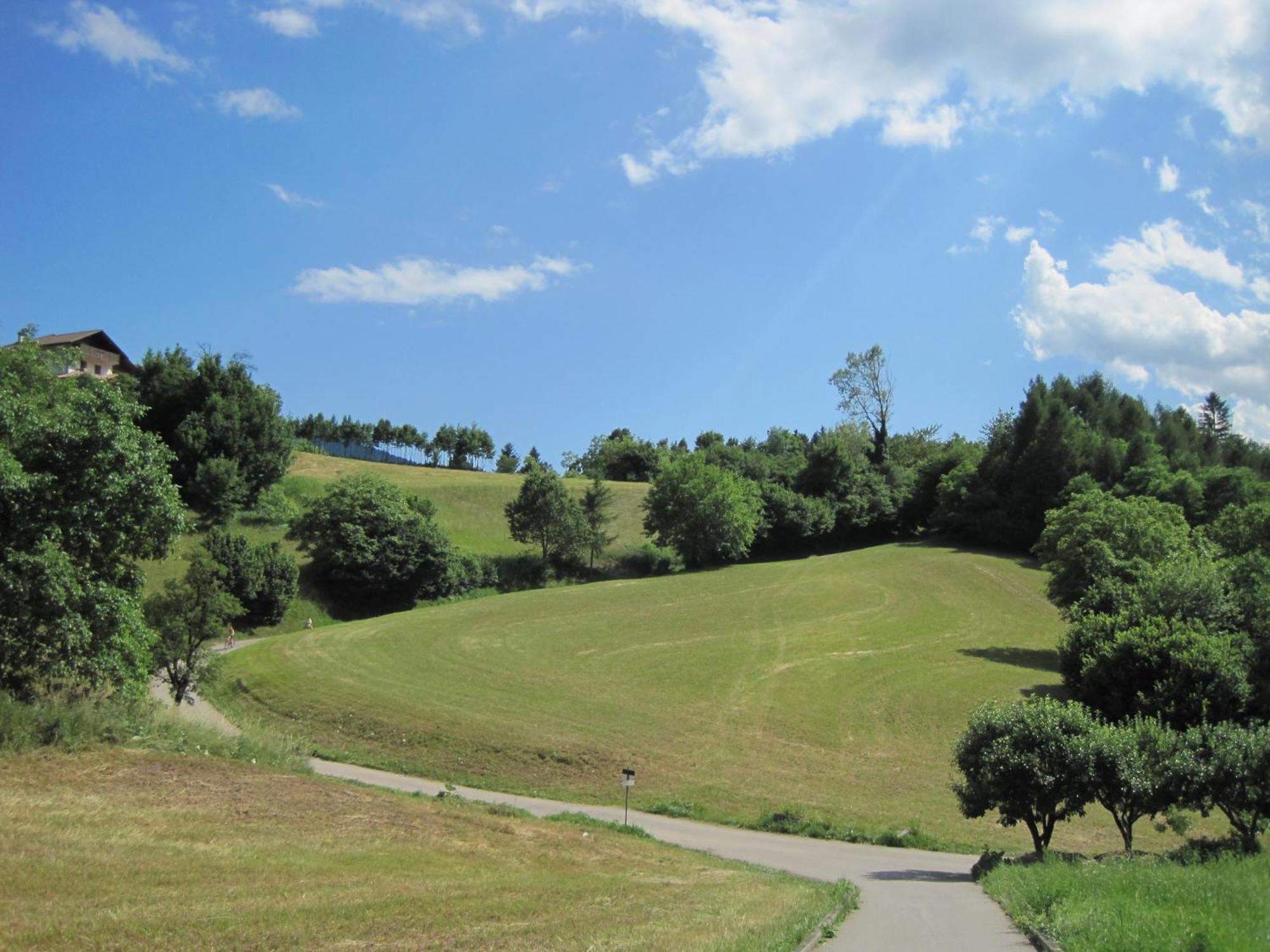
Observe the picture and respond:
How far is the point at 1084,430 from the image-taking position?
9994 centimetres

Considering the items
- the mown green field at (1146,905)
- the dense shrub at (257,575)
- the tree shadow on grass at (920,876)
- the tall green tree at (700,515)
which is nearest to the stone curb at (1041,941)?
the mown green field at (1146,905)

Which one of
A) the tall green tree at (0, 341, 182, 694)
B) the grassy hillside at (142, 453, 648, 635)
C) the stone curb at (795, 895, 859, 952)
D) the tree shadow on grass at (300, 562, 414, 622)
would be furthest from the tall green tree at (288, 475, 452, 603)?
the stone curb at (795, 895, 859, 952)

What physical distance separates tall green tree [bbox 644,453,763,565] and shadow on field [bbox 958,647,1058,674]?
3575cm

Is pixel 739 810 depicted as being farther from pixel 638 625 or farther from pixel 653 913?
pixel 638 625

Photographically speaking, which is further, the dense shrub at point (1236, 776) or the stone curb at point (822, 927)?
the dense shrub at point (1236, 776)

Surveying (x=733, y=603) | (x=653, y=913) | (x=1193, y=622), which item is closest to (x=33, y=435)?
(x=653, y=913)

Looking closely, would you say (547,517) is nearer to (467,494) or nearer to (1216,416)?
(467,494)

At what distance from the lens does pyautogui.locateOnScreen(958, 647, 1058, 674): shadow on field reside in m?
54.4

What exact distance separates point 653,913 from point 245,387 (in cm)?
7652

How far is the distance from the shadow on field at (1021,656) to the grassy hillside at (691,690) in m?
0.19

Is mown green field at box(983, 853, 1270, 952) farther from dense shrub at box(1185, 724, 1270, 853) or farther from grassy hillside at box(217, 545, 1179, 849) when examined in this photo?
grassy hillside at box(217, 545, 1179, 849)

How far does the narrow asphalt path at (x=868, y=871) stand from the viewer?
12.0 m

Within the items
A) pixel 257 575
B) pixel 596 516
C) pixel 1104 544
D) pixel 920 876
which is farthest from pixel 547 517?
pixel 920 876

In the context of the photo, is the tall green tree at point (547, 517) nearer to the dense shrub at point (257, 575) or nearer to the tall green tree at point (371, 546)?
the tall green tree at point (371, 546)
